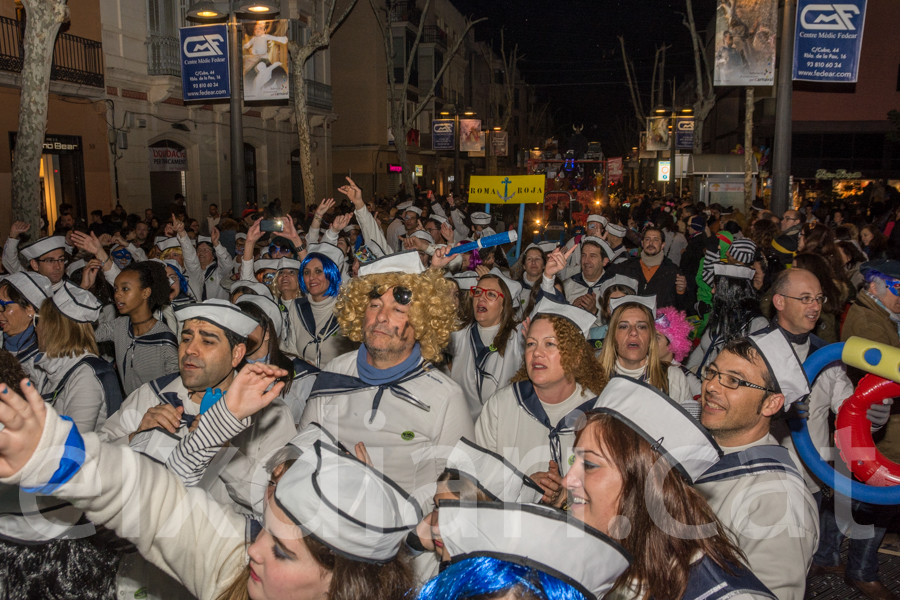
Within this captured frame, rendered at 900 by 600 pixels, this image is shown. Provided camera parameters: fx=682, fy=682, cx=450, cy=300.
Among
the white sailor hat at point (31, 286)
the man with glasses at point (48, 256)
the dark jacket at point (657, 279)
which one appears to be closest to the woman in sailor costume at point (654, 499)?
the white sailor hat at point (31, 286)

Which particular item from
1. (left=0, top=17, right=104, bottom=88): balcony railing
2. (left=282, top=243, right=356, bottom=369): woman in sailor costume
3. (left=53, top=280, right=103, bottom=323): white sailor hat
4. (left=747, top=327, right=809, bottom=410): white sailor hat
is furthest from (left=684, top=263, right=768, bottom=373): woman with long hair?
(left=0, top=17, right=104, bottom=88): balcony railing

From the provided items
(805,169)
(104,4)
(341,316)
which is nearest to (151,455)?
(341,316)

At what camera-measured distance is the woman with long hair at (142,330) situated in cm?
497

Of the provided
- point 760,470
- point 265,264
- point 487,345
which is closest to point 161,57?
point 265,264

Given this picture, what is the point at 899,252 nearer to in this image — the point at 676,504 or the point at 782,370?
the point at 782,370

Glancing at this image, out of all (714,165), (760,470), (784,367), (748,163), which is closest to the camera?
(760,470)

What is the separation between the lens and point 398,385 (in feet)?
11.8

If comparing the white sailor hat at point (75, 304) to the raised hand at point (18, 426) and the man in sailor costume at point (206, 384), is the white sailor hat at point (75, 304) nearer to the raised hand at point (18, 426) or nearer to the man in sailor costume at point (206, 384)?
the man in sailor costume at point (206, 384)

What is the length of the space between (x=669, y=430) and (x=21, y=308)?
14.7 ft

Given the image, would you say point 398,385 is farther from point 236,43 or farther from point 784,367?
point 236,43

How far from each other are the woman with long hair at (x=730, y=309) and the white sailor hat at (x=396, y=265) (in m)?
2.82

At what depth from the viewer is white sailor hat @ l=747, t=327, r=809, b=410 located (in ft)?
9.65

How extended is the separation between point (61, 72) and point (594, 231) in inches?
Answer: 586

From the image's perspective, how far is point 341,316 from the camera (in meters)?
4.16
